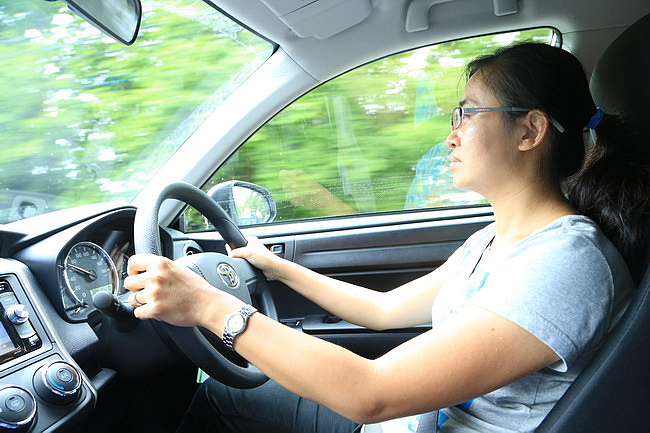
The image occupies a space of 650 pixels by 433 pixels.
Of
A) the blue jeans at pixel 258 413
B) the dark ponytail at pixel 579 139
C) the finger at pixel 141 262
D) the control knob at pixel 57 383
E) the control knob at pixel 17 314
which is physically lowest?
the blue jeans at pixel 258 413

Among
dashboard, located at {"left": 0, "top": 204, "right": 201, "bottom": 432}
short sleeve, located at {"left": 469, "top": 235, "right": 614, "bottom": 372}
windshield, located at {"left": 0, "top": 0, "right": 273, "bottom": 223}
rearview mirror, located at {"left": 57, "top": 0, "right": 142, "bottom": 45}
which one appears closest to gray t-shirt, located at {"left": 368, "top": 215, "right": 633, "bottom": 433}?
short sleeve, located at {"left": 469, "top": 235, "right": 614, "bottom": 372}

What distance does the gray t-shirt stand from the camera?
3.39 ft

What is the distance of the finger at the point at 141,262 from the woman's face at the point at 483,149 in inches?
27.2

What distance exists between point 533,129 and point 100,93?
58.0 inches

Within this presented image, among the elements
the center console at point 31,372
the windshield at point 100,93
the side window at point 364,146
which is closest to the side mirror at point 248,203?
the side window at point 364,146

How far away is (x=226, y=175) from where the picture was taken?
2.34 meters

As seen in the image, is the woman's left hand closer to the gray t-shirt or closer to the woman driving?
the woman driving

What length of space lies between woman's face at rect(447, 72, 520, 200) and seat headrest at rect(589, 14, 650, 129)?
24cm

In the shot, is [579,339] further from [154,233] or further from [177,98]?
[177,98]

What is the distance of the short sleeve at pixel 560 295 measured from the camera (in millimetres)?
1027

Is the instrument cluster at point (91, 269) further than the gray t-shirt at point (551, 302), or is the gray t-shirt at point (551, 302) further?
the instrument cluster at point (91, 269)

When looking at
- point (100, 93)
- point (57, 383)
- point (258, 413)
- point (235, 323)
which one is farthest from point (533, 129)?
point (100, 93)

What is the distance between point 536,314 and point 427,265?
4.28ft

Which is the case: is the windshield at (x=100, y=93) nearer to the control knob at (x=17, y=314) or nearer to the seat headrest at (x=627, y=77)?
the control knob at (x=17, y=314)
